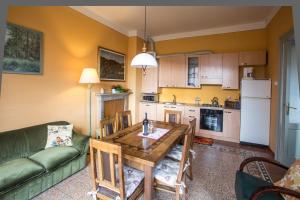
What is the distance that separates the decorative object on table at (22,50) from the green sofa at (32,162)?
858mm

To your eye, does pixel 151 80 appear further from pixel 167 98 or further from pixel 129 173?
pixel 129 173

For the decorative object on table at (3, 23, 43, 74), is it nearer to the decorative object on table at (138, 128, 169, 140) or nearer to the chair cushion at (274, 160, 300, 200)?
the decorative object on table at (138, 128, 169, 140)

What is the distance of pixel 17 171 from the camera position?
1789mm

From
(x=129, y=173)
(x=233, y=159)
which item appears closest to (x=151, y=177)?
(x=129, y=173)

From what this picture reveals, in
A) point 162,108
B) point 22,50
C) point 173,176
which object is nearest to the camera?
point 173,176

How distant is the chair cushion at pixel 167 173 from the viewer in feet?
5.65

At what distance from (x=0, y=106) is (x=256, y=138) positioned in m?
4.54

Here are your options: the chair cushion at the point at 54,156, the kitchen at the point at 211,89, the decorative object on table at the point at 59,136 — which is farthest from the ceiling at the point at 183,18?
the chair cushion at the point at 54,156

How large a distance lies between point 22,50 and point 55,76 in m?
0.60

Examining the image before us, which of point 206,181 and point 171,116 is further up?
point 171,116

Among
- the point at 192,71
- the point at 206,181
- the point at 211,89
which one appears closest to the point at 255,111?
the point at 211,89

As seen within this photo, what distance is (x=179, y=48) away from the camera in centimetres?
490

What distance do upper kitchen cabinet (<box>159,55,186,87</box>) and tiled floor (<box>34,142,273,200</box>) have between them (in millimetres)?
2015

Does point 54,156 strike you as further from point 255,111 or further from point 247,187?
point 255,111
